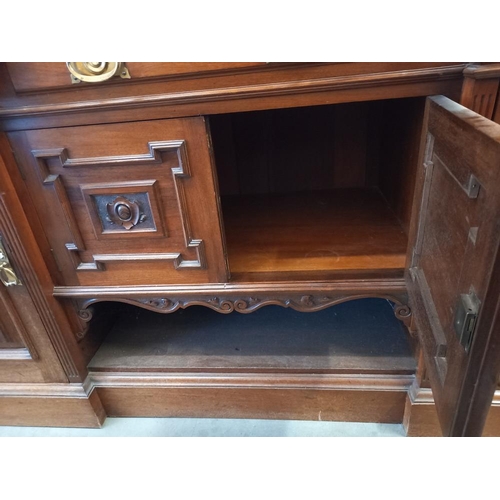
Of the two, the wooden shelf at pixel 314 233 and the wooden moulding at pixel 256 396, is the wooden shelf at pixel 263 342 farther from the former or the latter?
the wooden shelf at pixel 314 233

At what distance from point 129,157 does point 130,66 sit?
0.43ft

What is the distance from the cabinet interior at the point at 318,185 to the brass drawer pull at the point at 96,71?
378 millimetres

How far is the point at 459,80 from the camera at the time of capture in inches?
19.0

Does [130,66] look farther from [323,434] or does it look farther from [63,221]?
[323,434]

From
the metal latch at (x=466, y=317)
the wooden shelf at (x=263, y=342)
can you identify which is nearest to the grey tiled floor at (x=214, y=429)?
the wooden shelf at (x=263, y=342)

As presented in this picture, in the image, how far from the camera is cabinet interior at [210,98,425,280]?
685mm

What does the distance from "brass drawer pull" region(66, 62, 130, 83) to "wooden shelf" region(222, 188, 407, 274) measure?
0.38 m

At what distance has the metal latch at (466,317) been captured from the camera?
321 mm

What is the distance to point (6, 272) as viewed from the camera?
646mm

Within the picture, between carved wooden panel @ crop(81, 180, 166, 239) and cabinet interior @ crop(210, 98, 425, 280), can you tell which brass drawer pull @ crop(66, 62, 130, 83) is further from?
cabinet interior @ crop(210, 98, 425, 280)

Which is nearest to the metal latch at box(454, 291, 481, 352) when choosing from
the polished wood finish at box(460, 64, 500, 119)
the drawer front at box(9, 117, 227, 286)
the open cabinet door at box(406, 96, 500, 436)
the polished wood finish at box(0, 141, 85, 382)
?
the open cabinet door at box(406, 96, 500, 436)

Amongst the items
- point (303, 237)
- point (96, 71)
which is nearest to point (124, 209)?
point (96, 71)

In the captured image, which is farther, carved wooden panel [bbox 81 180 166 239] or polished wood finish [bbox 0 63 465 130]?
carved wooden panel [bbox 81 180 166 239]

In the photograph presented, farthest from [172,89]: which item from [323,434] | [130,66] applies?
[323,434]
